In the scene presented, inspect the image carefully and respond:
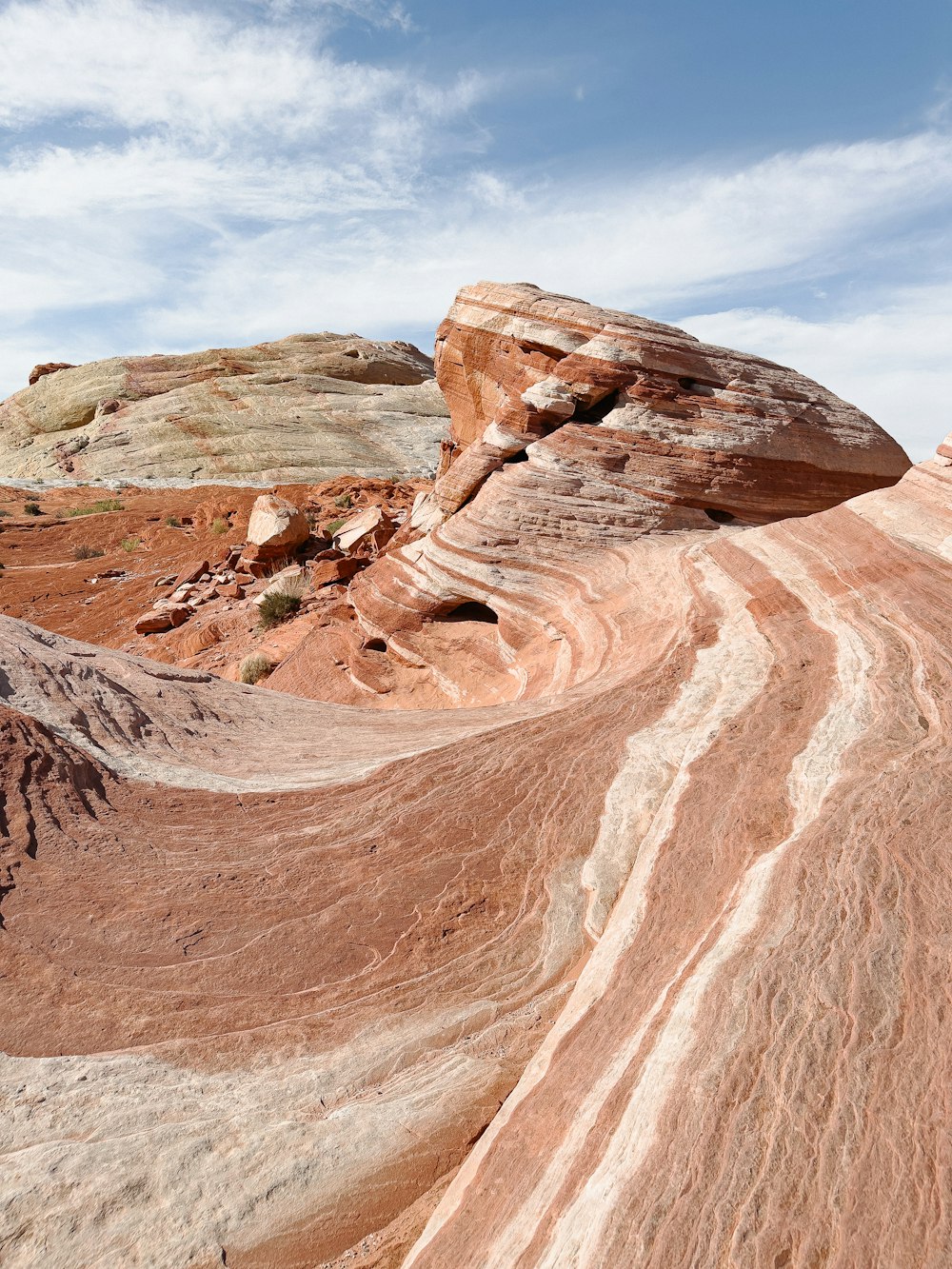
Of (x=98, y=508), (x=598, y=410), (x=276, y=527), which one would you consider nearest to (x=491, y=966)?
(x=598, y=410)

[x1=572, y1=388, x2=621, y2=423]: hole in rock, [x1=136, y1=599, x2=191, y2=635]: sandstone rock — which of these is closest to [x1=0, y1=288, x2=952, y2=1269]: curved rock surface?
[x1=572, y1=388, x2=621, y2=423]: hole in rock

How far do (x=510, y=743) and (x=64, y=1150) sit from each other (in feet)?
11.0

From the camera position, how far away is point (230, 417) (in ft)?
117

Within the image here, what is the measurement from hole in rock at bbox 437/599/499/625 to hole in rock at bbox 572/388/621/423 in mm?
2839

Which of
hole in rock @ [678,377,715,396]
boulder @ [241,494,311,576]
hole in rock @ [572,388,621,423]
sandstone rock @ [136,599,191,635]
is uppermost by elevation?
hole in rock @ [678,377,715,396]

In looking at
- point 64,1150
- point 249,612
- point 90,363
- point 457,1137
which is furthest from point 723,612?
point 90,363

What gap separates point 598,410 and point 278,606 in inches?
252

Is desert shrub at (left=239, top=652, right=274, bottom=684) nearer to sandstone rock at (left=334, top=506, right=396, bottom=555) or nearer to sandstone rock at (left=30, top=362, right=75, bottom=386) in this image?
sandstone rock at (left=334, top=506, right=396, bottom=555)

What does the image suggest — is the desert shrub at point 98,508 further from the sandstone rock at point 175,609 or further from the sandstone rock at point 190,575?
the sandstone rock at point 175,609

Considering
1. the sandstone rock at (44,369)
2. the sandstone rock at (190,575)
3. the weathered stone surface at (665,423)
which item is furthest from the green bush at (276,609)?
the sandstone rock at (44,369)

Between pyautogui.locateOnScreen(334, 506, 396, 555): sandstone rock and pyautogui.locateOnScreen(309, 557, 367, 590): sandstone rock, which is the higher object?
pyautogui.locateOnScreen(334, 506, 396, 555): sandstone rock

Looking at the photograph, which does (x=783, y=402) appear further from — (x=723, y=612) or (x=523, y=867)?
(x=523, y=867)

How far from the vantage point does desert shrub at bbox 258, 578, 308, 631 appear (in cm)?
1472

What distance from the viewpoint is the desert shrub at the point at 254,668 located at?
12938 mm
